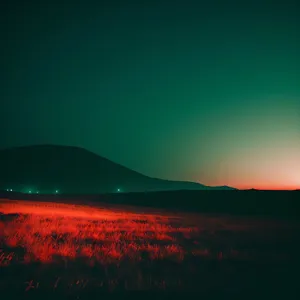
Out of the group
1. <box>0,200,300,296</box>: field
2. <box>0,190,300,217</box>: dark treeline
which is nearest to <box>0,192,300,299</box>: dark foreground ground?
<box>0,200,300,296</box>: field

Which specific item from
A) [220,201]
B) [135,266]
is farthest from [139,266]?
[220,201]

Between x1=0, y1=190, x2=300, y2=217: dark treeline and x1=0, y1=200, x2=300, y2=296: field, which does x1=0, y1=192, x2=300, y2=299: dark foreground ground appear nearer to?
x1=0, y1=200, x2=300, y2=296: field

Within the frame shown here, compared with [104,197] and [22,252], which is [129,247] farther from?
[104,197]

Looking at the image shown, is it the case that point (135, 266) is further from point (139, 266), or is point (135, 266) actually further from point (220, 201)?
point (220, 201)

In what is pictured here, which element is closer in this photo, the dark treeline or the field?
the field

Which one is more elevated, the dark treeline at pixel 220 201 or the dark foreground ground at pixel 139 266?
the dark treeline at pixel 220 201

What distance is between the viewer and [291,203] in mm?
51062

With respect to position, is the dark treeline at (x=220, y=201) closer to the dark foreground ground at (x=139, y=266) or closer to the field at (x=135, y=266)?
the dark foreground ground at (x=139, y=266)

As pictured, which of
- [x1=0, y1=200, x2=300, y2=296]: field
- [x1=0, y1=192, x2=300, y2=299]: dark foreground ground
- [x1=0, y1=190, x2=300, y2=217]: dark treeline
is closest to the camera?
[x1=0, y1=192, x2=300, y2=299]: dark foreground ground

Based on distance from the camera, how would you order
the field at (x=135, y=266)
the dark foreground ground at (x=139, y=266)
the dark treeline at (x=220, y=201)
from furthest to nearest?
the dark treeline at (x=220, y=201)
the field at (x=135, y=266)
the dark foreground ground at (x=139, y=266)

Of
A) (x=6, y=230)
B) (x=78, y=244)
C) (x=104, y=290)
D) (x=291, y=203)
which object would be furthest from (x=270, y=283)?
(x=291, y=203)

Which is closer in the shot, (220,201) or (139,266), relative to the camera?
(139,266)

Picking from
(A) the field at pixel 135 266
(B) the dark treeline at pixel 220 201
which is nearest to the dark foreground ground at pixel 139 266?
(A) the field at pixel 135 266

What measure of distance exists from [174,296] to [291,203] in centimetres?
4923
